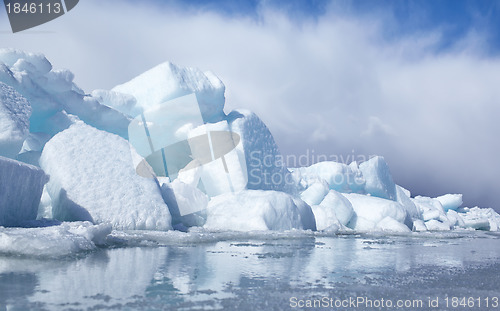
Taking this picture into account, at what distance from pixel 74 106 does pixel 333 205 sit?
7238mm

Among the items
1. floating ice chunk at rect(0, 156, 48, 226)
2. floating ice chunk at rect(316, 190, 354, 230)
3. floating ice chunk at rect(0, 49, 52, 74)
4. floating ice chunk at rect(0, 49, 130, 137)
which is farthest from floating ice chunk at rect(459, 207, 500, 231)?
floating ice chunk at rect(0, 156, 48, 226)

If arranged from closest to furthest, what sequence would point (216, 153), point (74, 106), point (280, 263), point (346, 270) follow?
point (346, 270)
point (280, 263)
point (74, 106)
point (216, 153)

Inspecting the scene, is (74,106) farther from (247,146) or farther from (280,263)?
(280,263)

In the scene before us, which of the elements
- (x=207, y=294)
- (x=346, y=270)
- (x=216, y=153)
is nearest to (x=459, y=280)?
(x=346, y=270)

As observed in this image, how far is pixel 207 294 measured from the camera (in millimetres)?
2658

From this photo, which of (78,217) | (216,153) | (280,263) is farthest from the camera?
(216,153)

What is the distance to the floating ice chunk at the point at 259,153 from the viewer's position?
11.7 m

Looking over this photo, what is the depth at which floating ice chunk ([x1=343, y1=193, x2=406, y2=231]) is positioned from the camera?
41.3 ft

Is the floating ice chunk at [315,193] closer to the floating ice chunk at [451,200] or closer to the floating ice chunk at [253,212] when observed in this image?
the floating ice chunk at [253,212]

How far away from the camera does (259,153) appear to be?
39.6ft

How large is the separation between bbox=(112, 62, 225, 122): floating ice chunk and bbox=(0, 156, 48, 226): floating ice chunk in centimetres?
557

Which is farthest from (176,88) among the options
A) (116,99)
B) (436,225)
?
(436,225)

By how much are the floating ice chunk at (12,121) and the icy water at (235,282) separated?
8.93 feet

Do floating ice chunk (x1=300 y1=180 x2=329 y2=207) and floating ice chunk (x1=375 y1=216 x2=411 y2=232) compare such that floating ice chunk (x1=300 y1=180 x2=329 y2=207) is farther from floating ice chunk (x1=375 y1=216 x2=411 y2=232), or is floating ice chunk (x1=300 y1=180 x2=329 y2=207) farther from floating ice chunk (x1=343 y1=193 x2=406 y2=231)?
floating ice chunk (x1=375 y1=216 x2=411 y2=232)
